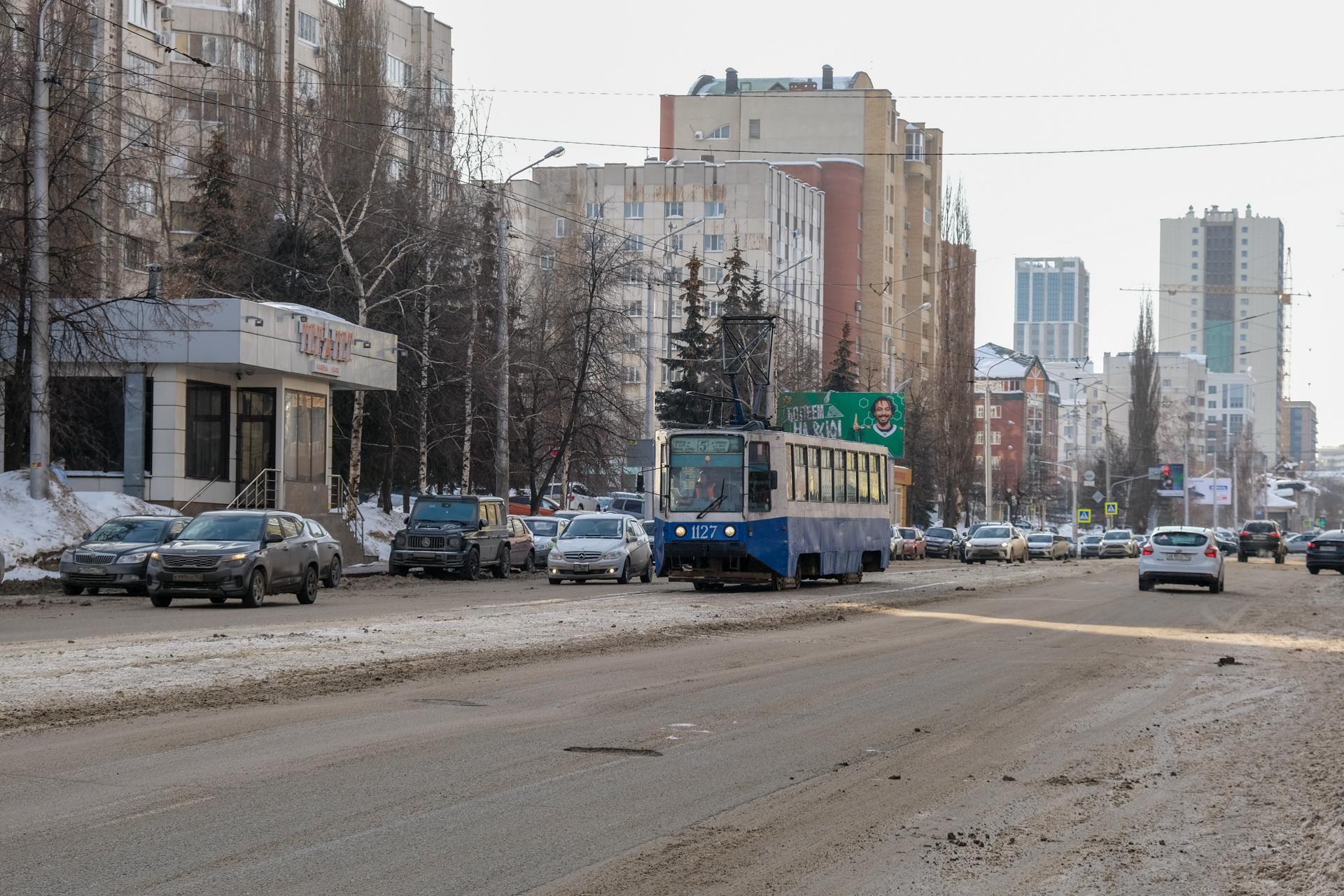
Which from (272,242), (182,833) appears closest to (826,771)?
(182,833)

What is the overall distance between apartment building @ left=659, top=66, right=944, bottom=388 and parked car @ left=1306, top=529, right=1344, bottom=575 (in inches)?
2529

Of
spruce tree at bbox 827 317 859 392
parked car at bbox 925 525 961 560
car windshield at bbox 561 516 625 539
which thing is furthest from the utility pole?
spruce tree at bbox 827 317 859 392

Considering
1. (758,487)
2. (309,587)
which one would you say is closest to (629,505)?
(758,487)

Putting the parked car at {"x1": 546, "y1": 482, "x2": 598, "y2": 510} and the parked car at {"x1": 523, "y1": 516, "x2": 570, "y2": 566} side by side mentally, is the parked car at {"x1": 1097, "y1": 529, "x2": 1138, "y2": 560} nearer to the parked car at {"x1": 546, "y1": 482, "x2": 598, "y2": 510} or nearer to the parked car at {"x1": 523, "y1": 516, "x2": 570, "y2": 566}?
the parked car at {"x1": 546, "y1": 482, "x2": 598, "y2": 510}

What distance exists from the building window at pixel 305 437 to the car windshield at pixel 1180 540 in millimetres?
24152

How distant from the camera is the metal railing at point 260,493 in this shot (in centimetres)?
4397

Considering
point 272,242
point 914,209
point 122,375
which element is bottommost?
point 122,375

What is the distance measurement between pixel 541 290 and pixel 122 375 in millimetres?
36241

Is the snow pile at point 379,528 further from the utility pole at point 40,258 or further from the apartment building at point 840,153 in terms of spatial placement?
the apartment building at point 840,153

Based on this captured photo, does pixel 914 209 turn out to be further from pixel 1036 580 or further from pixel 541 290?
pixel 1036 580

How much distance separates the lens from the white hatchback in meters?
37.8

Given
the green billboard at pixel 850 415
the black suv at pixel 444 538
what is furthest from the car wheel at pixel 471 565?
the green billboard at pixel 850 415

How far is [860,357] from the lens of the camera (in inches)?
4732

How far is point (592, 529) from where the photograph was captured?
127 feet
